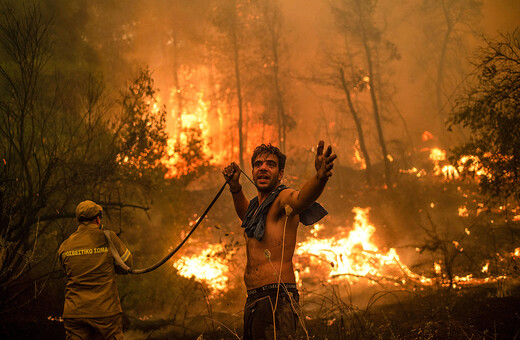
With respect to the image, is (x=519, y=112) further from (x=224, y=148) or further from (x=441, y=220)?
(x=224, y=148)

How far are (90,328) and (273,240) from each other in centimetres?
254

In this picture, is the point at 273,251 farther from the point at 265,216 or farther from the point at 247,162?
the point at 247,162

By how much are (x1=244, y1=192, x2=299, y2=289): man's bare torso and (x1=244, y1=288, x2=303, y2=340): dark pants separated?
0.12m

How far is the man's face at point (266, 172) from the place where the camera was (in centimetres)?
352

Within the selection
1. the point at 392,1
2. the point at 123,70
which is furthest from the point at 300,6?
the point at 123,70

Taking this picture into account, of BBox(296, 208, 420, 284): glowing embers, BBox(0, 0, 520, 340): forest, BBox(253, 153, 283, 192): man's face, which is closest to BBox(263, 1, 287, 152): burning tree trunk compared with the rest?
BBox(0, 0, 520, 340): forest

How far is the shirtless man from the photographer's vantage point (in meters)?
2.92

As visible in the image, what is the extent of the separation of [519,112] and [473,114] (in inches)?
39.2

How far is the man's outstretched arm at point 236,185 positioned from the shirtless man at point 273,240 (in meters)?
0.27

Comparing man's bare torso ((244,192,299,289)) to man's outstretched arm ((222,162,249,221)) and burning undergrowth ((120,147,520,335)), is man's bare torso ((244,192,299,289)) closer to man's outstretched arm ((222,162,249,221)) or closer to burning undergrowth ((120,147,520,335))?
man's outstretched arm ((222,162,249,221))

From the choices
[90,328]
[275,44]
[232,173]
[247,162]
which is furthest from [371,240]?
[275,44]

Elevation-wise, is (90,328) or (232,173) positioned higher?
(232,173)

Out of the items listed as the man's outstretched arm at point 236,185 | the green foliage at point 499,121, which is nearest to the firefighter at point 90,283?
Result: the man's outstretched arm at point 236,185

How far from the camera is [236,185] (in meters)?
3.91
